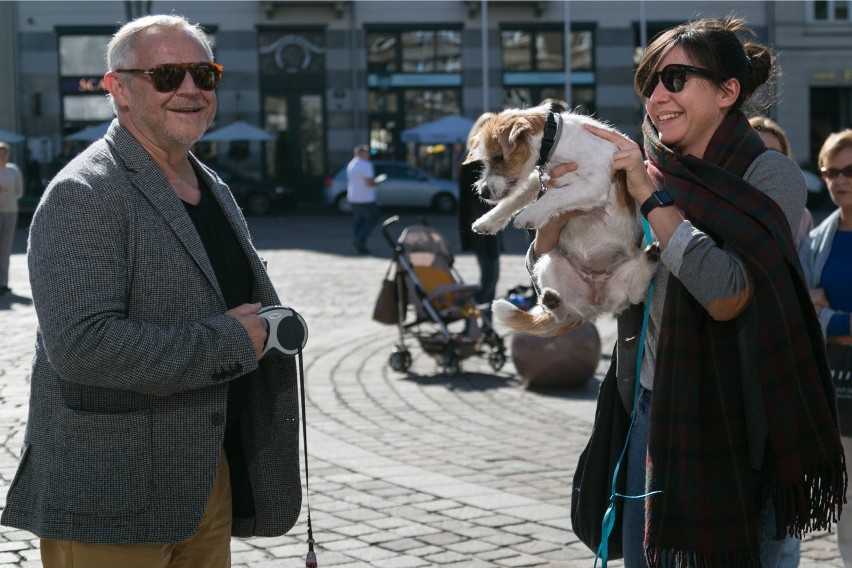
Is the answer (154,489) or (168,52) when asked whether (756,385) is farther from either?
(168,52)

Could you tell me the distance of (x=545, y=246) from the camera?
3.80m

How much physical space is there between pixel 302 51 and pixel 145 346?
36.1 meters

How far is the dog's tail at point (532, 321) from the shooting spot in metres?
3.72

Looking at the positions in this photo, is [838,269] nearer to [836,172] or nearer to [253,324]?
[836,172]

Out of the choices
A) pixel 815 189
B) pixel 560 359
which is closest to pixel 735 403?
pixel 560 359

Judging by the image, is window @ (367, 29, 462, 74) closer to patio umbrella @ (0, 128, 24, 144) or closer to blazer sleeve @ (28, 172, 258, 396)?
patio umbrella @ (0, 128, 24, 144)

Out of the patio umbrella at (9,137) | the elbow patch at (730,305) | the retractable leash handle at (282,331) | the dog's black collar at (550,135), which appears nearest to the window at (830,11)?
the patio umbrella at (9,137)

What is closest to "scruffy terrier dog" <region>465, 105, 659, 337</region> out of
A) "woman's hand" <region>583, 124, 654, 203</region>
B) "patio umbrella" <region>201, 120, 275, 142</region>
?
"woman's hand" <region>583, 124, 654, 203</region>

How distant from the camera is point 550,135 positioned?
148 inches

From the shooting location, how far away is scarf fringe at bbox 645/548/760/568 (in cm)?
313

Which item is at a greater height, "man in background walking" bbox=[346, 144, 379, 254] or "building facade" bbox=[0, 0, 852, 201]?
"building facade" bbox=[0, 0, 852, 201]

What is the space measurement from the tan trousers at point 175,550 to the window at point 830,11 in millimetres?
38494

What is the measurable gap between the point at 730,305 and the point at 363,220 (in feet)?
61.2

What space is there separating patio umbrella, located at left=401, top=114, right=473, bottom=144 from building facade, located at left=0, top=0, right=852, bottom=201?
241cm
